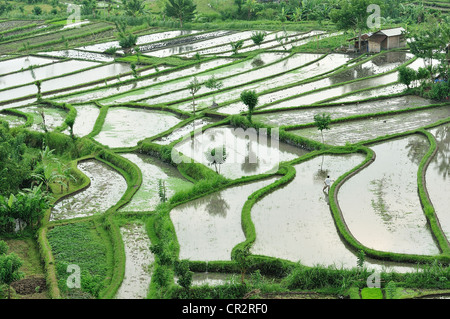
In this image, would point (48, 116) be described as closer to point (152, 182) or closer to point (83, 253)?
point (152, 182)

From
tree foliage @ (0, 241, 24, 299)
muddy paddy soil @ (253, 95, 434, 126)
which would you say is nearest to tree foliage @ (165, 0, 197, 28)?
muddy paddy soil @ (253, 95, 434, 126)

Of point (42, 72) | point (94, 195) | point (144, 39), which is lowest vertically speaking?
point (94, 195)

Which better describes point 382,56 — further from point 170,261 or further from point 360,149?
point 170,261

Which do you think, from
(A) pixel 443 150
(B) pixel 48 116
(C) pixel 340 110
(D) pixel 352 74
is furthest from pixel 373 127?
(B) pixel 48 116

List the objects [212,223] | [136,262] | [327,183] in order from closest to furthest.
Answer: [136,262] → [212,223] → [327,183]

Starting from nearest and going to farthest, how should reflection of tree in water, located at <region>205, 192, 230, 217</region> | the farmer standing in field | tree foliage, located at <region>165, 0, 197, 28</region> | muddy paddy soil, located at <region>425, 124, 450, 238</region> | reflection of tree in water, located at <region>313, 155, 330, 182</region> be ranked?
1. muddy paddy soil, located at <region>425, 124, 450, 238</region>
2. reflection of tree in water, located at <region>205, 192, 230, 217</region>
3. the farmer standing in field
4. reflection of tree in water, located at <region>313, 155, 330, 182</region>
5. tree foliage, located at <region>165, 0, 197, 28</region>

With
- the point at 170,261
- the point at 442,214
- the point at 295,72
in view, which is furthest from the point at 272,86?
the point at 170,261

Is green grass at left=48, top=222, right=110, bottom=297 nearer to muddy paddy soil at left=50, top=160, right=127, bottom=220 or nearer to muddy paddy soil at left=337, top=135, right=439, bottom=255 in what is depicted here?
muddy paddy soil at left=50, top=160, right=127, bottom=220
